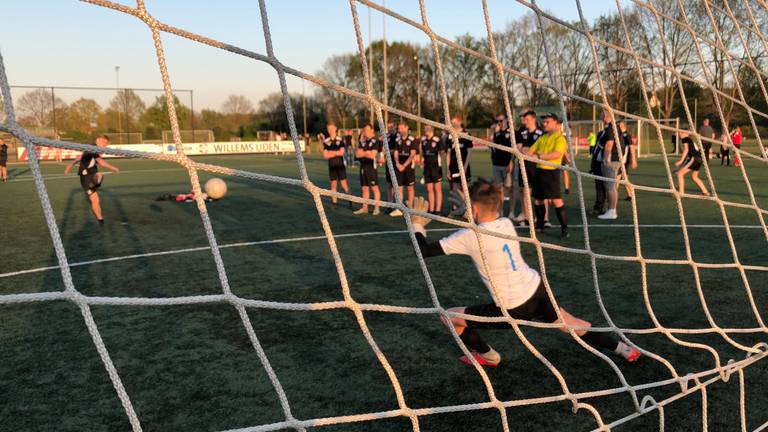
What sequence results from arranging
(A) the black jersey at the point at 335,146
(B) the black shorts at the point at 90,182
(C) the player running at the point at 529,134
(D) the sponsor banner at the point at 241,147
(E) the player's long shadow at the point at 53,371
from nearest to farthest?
(E) the player's long shadow at the point at 53,371
(C) the player running at the point at 529,134
(B) the black shorts at the point at 90,182
(A) the black jersey at the point at 335,146
(D) the sponsor banner at the point at 241,147

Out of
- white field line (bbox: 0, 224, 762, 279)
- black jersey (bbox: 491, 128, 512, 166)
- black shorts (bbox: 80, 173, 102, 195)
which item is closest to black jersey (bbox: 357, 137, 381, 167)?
black jersey (bbox: 491, 128, 512, 166)

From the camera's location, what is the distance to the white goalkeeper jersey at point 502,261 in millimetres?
3482

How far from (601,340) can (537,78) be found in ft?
5.47

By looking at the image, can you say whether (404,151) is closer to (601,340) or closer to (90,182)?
(90,182)

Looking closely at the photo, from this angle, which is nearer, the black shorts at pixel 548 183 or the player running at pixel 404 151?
the black shorts at pixel 548 183

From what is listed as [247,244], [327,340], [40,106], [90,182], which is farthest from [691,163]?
[40,106]

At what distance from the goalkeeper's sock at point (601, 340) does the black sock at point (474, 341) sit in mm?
610

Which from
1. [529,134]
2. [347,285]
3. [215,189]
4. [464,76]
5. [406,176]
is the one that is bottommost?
[215,189]

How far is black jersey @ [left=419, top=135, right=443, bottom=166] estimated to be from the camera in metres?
10.7

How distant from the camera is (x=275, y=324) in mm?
4500

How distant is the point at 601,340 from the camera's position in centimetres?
364

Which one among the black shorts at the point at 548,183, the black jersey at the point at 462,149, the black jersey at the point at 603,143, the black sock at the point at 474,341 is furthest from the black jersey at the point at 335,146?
the black sock at the point at 474,341

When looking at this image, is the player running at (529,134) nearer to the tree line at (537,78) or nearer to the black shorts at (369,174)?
the tree line at (537,78)

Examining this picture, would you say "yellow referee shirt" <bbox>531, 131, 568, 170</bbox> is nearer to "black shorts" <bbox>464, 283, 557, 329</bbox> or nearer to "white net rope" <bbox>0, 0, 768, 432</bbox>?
"white net rope" <bbox>0, 0, 768, 432</bbox>
